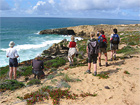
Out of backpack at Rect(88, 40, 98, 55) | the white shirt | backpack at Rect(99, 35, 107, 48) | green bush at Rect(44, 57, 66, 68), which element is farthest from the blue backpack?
the white shirt

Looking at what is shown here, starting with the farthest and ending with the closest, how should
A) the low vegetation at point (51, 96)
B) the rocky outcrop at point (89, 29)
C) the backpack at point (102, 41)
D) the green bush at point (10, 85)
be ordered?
the rocky outcrop at point (89, 29), the backpack at point (102, 41), the green bush at point (10, 85), the low vegetation at point (51, 96)

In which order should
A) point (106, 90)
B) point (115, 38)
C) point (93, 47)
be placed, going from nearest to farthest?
point (106, 90) → point (93, 47) → point (115, 38)

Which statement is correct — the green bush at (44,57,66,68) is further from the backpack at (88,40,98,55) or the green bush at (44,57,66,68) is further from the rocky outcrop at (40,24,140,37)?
the rocky outcrop at (40,24,140,37)

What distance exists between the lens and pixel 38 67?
756cm

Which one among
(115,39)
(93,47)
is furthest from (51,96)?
(115,39)

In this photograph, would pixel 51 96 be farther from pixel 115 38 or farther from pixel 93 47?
pixel 115 38

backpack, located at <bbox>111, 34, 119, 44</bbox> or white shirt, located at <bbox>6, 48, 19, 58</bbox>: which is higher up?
backpack, located at <bbox>111, 34, 119, 44</bbox>

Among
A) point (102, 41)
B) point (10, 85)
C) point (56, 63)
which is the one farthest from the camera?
point (56, 63)

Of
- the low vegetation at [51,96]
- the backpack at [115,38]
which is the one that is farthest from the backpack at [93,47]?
the backpack at [115,38]

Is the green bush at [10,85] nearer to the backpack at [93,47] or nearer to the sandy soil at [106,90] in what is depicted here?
the sandy soil at [106,90]

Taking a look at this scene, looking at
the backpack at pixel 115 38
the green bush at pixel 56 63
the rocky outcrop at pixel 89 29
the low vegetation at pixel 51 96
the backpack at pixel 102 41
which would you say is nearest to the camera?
the low vegetation at pixel 51 96

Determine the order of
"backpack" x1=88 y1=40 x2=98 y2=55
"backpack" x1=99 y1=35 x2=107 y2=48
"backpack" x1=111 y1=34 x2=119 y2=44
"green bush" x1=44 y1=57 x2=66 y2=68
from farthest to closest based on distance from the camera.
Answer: "green bush" x1=44 y1=57 x2=66 y2=68
"backpack" x1=111 y1=34 x2=119 y2=44
"backpack" x1=99 y1=35 x2=107 y2=48
"backpack" x1=88 y1=40 x2=98 y2=55

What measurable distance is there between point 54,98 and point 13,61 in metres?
4.21

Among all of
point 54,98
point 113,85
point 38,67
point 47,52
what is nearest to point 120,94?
point 113,85
